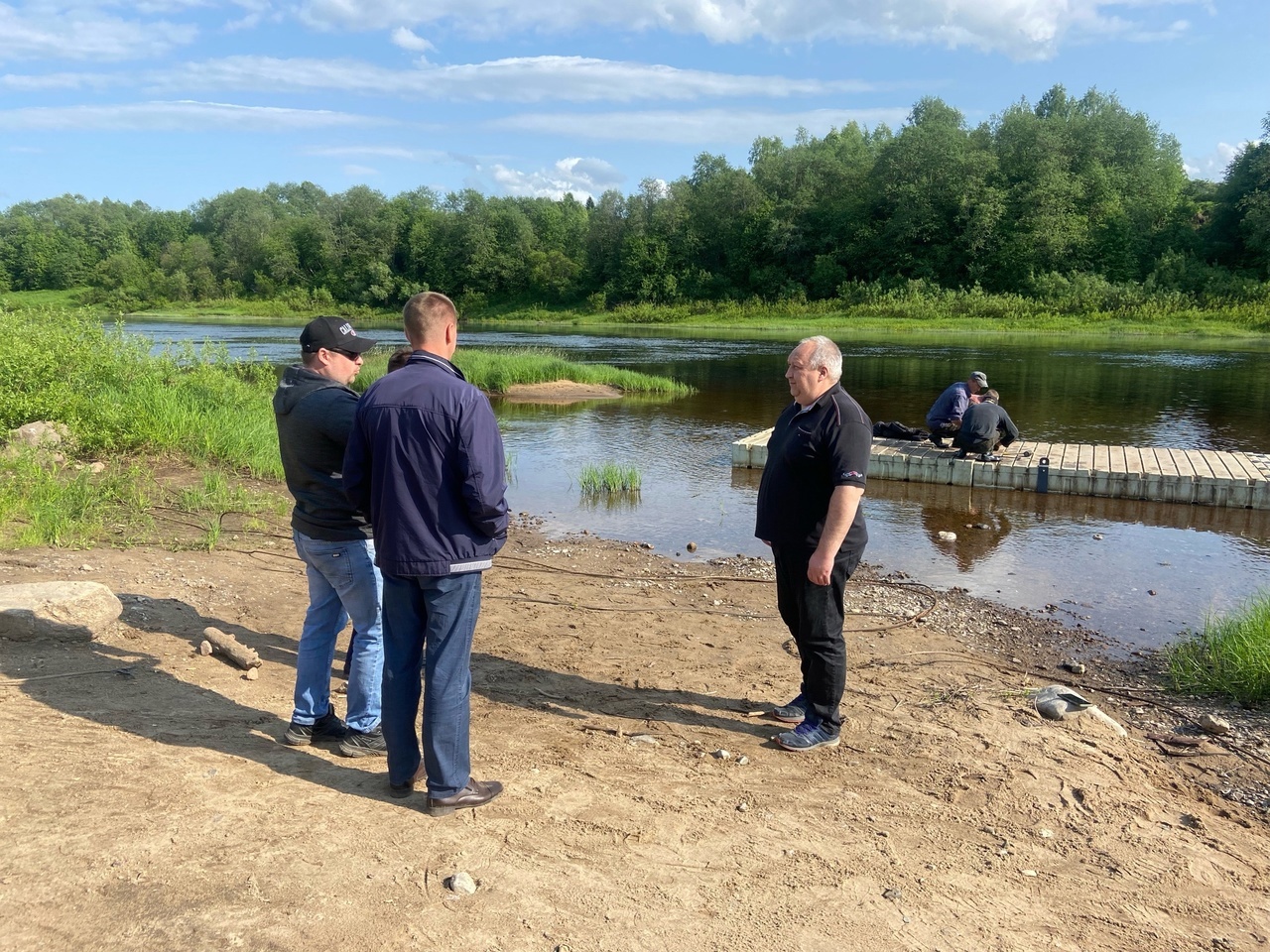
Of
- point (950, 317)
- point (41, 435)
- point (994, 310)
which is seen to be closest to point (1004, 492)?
point (41, 435)

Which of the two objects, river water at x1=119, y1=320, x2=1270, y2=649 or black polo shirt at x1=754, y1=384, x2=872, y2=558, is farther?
river water at x1=119, y1=320, x2=1270, y2=649

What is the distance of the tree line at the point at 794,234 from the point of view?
57000 mm

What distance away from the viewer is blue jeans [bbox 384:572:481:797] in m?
3.33

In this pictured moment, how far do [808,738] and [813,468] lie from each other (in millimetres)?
1337

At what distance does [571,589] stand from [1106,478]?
27.7ft

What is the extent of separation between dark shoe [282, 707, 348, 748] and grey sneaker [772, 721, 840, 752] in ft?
6.85

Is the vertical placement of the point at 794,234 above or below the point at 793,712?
above

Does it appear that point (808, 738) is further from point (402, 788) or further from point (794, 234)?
point (794, 234)

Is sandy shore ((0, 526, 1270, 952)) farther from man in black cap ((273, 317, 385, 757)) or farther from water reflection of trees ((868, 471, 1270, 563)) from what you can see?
water reflection of trees ((868, 471, 1270, 563))

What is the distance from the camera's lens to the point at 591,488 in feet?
42.1

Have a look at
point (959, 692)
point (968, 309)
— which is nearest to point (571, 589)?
point (959, 692)

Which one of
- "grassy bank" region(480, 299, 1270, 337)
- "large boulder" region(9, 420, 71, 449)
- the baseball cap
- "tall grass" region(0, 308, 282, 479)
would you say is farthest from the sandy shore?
"grassy bank" region(480, 299, 1270, 337)

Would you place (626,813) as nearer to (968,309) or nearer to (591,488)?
(591,488)

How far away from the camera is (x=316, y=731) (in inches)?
162
